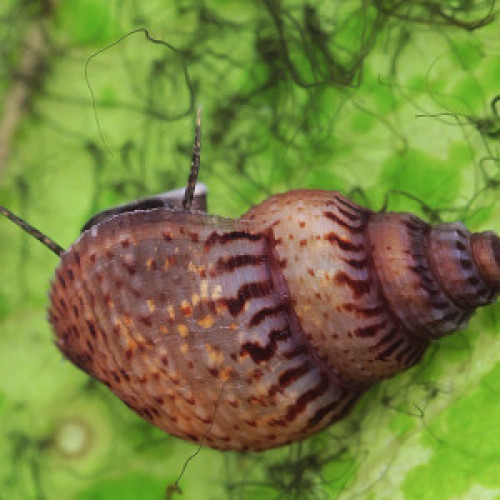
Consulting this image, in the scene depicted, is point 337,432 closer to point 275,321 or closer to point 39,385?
point 275,321

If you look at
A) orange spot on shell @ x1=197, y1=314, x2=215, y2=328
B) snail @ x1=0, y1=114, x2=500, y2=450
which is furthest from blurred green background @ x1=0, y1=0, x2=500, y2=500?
orange spot on shell @ x1=197, y1=314, x2=215, y2=328

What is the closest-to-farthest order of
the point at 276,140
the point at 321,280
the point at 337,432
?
the point at 321,280, the point at 337,432, the point at 276,140

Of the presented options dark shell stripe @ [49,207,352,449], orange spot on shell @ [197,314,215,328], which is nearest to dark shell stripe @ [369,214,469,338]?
dark shell stripe @ [49,207,352,449]

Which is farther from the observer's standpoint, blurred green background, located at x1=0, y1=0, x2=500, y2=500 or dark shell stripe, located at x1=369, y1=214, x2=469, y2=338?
blurred green background, located at x1=0, y1=0, x2=500, y2=500

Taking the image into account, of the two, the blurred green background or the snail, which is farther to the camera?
the blurred green background

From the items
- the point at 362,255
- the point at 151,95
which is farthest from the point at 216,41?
the point at 362,255

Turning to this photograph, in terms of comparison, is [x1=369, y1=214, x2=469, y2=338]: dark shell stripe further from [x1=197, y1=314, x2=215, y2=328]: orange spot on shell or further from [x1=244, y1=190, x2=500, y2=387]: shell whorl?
[x1=197, y1=314, x2=215, y2=328]: orange spot on shell

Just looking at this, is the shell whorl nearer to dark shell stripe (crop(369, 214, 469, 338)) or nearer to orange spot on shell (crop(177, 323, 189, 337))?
dark shell stripe (crop(369, 214, 469, 338))
